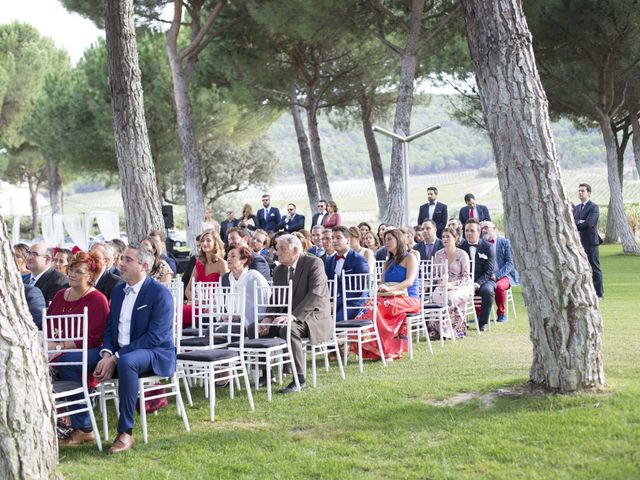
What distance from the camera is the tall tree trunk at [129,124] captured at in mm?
10383

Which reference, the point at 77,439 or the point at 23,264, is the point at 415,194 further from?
the point at 77,439

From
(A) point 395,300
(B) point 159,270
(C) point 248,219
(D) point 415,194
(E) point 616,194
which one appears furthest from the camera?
(D) point 415,194

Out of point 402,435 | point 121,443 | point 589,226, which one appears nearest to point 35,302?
point 121,443

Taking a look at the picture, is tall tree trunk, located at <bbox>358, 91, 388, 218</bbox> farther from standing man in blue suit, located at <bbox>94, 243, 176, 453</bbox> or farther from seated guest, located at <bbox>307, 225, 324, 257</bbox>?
standing man in blue suit, located at <bbox>94, 243, 176, 453</bbox>

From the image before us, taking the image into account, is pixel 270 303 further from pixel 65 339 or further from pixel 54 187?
pixel 54 187

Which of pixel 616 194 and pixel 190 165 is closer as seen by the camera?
pixel 190 165

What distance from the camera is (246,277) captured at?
23.6ft

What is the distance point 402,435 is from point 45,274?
136 inches

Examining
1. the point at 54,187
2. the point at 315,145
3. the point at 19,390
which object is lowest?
the point at 19,390

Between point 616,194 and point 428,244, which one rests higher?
point 616,194

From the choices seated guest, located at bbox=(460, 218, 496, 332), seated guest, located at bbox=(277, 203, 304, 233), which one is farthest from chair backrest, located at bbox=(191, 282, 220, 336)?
seated guest, located at bbox=(277, 203, 304, 233)

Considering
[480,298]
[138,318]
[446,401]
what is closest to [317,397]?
[446,401]

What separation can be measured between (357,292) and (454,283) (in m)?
1.55

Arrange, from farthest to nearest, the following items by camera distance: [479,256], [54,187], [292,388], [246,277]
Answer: [54,187] < [479,256] < [246,277] < [292,388]
